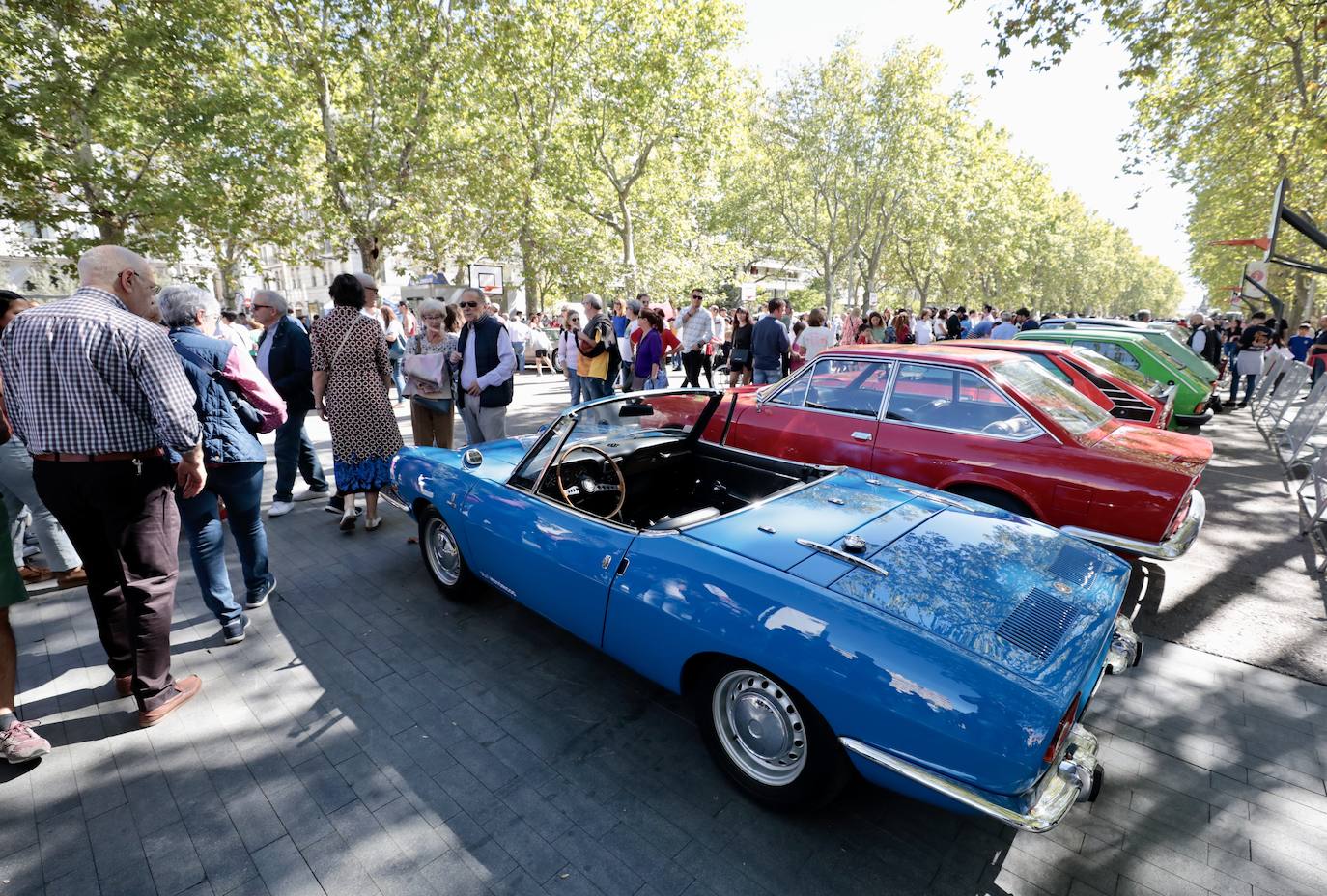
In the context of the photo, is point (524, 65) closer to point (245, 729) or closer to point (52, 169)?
point (52, 169)

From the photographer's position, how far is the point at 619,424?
358 cm

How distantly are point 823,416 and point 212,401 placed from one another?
13.5ft

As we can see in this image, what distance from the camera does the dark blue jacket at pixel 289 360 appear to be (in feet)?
16.7

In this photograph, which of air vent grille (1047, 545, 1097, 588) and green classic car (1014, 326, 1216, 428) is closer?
air vent grille (1047, 545, 1097, 588)

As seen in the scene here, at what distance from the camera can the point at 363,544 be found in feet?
16.2

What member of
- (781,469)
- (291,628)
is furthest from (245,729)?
(781,469)

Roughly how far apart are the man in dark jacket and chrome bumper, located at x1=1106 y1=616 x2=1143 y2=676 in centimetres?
532

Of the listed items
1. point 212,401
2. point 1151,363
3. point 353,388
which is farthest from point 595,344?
point 1151,363

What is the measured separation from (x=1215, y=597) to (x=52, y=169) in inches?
627

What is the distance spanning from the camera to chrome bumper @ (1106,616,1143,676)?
8.19 ft

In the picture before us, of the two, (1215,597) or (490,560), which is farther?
(1215,597)

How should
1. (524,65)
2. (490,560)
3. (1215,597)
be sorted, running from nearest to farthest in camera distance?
(490,560)
(1215,597)
(524,65)

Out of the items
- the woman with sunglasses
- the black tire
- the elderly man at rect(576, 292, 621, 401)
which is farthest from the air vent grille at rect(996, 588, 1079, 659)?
the woman with sunglasses

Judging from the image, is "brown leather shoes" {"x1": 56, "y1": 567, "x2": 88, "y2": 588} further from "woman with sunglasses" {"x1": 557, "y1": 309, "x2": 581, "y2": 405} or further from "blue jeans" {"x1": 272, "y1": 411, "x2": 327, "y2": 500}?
"woman with sunglasses" {"x1": 557, "y1": 309, "x2": 581, "y2": 405}
